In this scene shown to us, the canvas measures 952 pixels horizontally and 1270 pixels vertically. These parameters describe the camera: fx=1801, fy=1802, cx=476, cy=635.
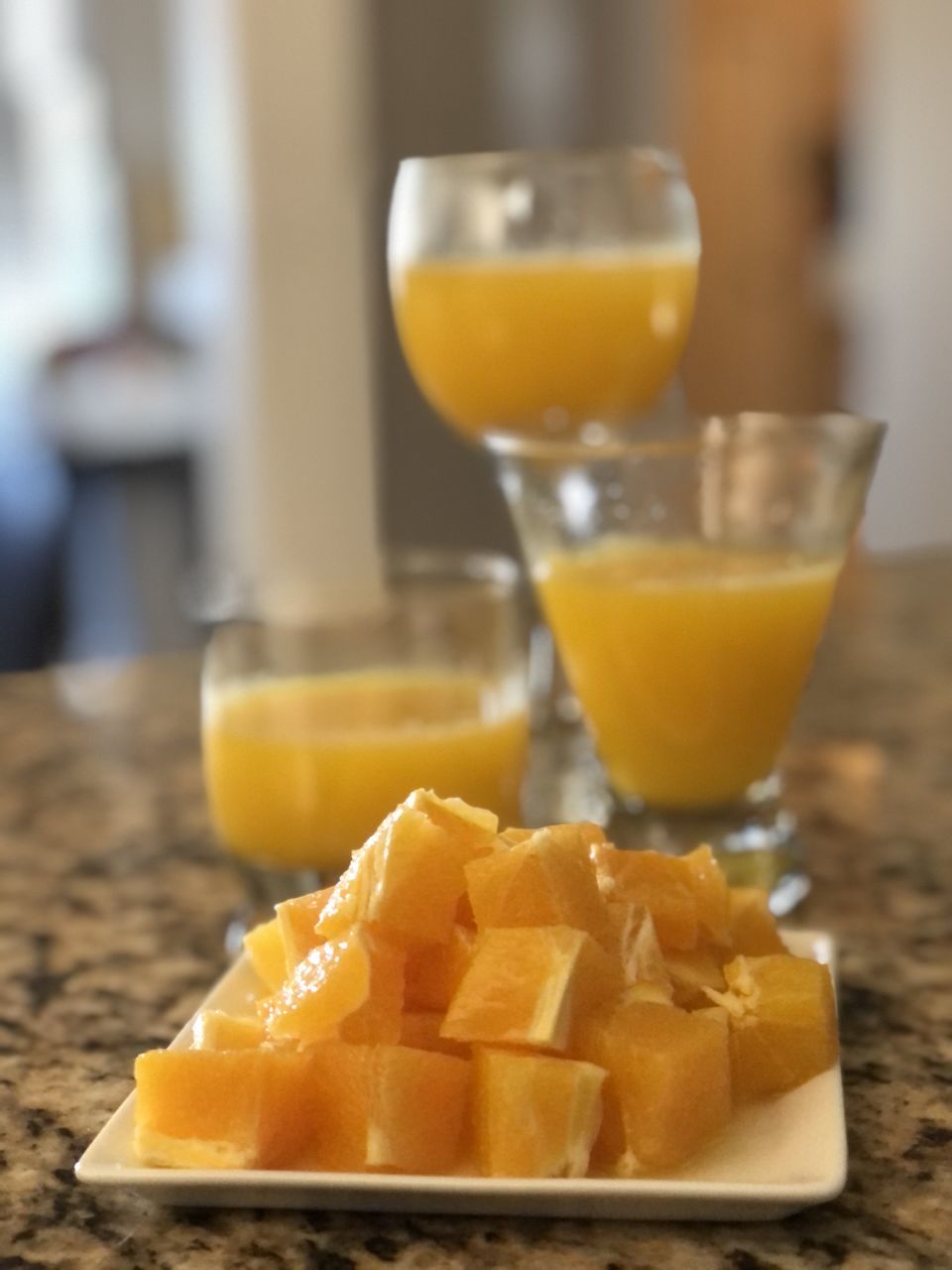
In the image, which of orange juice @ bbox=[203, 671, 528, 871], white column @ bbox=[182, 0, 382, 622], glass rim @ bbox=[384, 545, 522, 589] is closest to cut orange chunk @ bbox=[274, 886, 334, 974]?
orange juice @ bbox=[203, 671, 528, 871]

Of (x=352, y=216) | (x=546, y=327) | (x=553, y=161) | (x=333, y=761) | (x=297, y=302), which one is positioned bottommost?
(x=297, y=302)

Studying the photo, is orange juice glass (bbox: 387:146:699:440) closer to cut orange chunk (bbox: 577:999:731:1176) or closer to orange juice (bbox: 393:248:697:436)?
orange juice (bbox: 393:248:697:436)

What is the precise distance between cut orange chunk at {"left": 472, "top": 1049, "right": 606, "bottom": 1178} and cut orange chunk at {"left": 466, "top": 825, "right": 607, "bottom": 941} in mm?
52

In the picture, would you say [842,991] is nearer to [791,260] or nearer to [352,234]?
[352,234]

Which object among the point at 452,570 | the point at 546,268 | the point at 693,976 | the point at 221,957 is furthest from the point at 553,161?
the point at 693,976

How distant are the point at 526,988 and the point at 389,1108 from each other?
6 centimetres

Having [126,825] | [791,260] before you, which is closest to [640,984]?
[126,825]

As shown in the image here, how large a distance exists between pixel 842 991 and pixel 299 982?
32 centimetres

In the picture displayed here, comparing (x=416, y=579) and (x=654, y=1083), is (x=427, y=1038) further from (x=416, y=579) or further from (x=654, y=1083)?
(x=416, y=579)

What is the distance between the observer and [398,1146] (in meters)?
0.60

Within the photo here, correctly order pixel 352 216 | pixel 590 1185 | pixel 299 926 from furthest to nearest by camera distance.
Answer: pixel 352 216 → pixel 299 926 → pixel 590 1185

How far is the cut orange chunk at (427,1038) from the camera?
→ 63 cm

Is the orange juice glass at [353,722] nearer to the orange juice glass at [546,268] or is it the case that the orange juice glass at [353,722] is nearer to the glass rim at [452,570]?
the glass rim at [452,570]

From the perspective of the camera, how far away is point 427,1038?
630 millimetres
